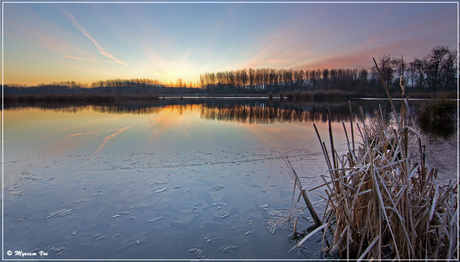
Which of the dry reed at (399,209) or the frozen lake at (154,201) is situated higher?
the dry reed at (399,209)

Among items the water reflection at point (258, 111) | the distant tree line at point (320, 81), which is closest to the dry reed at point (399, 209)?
the water reflection at point (258, 111)

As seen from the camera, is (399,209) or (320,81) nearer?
(399,209)

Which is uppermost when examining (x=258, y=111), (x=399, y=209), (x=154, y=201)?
(x=258, y=111)

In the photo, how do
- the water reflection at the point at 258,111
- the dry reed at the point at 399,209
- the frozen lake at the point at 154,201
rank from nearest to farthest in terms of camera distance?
the dry reed at the point at 399,209 → the frozen lake at the point at 154,201 → the water reflection at the point at 258,111

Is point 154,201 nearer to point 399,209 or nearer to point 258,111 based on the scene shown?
point 399,209

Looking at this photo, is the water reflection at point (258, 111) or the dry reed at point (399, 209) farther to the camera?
the water reflection at point (258, 111)

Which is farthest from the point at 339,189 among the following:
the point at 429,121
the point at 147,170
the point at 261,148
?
the point at 429,121

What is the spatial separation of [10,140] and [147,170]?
546cm

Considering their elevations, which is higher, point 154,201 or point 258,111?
point 258,111

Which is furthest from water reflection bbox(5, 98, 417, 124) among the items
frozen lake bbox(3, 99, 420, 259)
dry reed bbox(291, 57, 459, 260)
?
dry reed bbox(291, 57, 459, 260)

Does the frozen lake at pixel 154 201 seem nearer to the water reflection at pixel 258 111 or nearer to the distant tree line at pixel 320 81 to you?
the water reflection at pixel 258 111

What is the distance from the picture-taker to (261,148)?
5.80m

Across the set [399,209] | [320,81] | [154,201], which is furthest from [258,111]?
[320,81]

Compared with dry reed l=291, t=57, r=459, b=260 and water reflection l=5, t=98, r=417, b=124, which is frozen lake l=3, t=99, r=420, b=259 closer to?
dry reed l=291, t=57, r=459, b=260
